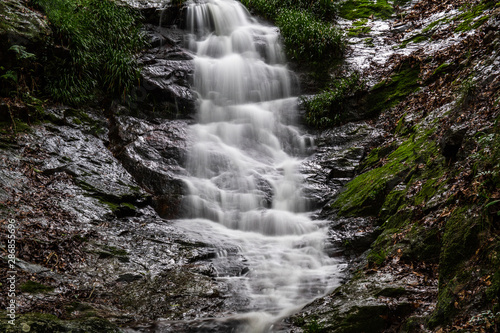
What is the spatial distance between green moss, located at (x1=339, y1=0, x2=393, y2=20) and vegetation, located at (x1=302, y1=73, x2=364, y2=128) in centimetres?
467

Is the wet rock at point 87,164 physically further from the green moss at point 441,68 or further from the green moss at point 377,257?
the green moss at point 441,68

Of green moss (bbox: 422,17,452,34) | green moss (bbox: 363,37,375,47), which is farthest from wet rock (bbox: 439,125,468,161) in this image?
green moss (bbox: 363,37,375,47)

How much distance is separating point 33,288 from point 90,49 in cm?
697

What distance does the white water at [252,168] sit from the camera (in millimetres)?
5273

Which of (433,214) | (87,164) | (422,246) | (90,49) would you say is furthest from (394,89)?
(90,49)

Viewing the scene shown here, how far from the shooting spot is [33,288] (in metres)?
3.90

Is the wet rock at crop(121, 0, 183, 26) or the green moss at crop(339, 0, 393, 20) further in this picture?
the green moss at crop(339, 0, 393, 20)

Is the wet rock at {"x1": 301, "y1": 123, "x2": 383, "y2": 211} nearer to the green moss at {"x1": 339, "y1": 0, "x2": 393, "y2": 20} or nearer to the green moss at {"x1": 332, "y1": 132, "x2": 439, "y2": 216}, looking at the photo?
the green moss at {"x1": 332, "y1": 132, "x2": 439, "y2": 216}

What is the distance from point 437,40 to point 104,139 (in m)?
8.94

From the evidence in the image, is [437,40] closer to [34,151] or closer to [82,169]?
[82,169]

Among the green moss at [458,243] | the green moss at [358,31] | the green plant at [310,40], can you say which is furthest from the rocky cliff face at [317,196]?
the green moss at [358,31]

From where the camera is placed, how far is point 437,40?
30.1 feet

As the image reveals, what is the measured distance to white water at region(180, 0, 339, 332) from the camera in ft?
17.3

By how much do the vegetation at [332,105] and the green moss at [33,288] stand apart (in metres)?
7.51
